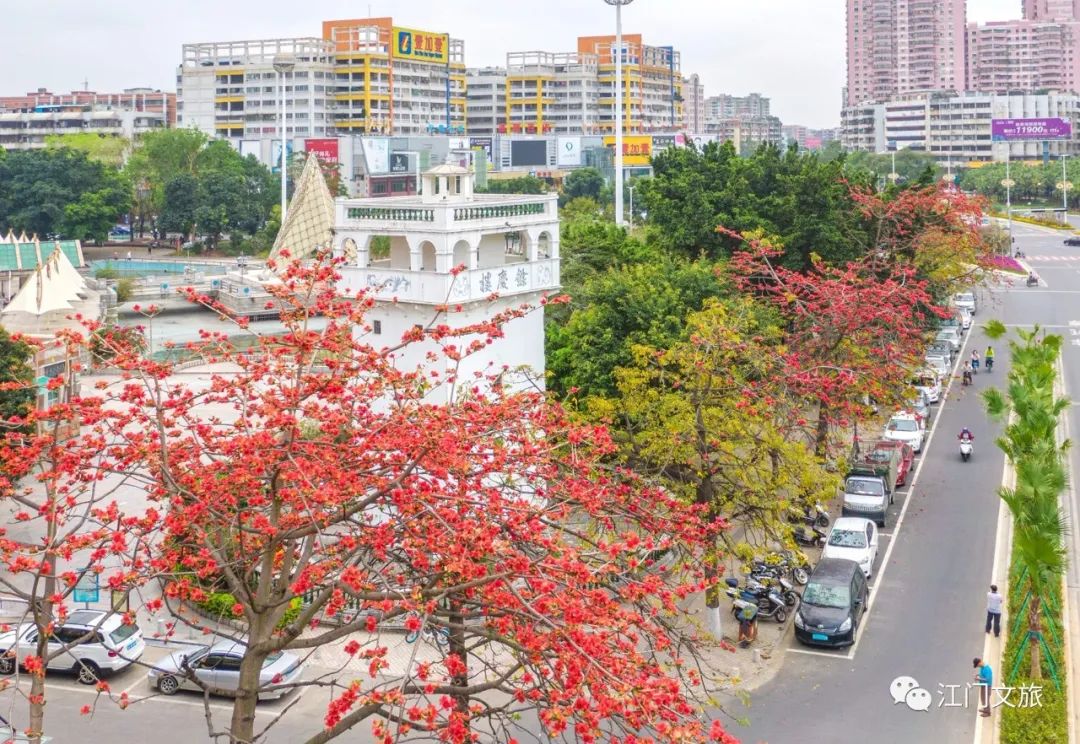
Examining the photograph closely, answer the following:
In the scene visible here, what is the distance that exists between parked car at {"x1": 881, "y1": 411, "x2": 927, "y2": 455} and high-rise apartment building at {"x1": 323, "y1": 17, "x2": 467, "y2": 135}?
7087 cm

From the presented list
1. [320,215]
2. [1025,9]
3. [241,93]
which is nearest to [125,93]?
[241,93]

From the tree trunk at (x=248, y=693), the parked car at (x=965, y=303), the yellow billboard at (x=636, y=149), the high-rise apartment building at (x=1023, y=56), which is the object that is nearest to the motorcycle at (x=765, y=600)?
the tree trunk at (x=248, y=693)

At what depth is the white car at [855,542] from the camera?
20031mm

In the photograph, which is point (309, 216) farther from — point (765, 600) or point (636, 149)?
point (636, 149)

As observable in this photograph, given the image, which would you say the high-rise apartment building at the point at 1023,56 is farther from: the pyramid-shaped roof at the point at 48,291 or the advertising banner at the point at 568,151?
the pyramid-shaped roof at the point at 48,291

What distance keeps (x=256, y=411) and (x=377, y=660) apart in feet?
8.25

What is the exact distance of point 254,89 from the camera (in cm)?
9456

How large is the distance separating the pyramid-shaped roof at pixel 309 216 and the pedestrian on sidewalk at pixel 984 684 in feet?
127

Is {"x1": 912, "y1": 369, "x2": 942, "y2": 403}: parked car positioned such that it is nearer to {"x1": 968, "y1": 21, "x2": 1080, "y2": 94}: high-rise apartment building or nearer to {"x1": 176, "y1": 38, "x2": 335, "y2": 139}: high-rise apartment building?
{"x1": 176, "y1": 38, "x2": 335, "y2": 139}: high-rise apartment building

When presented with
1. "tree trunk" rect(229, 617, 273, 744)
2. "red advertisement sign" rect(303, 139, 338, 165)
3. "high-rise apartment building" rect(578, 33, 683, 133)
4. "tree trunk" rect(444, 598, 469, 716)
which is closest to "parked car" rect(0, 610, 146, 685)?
"tree trunk" rect(229, 617, 273, 744)

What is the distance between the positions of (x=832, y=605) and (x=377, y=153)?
213 ft

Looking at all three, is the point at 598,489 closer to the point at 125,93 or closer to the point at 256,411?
the point at 256,411

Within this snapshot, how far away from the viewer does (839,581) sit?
58.9 ft

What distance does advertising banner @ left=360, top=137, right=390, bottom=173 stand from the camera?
77.5 metres
